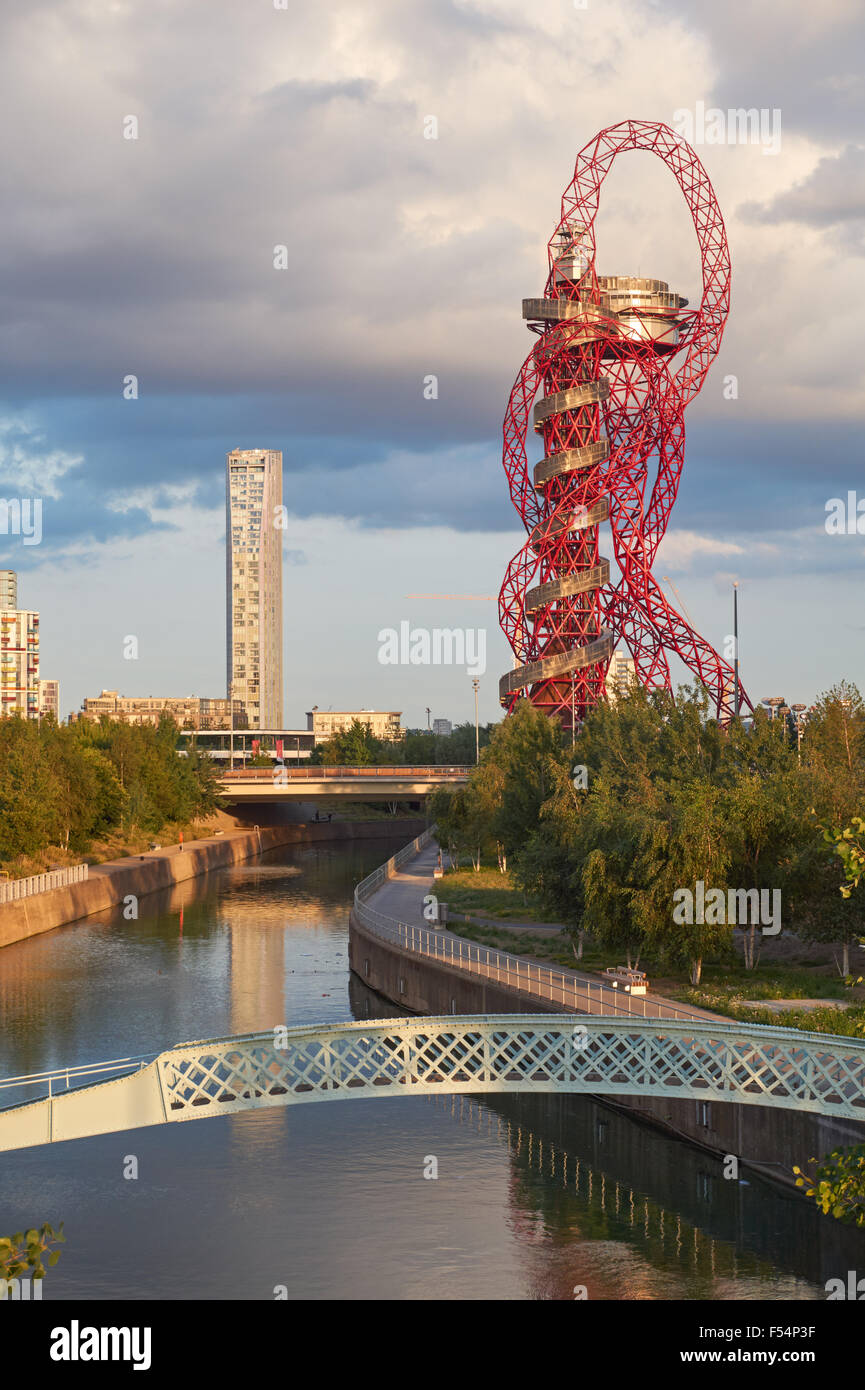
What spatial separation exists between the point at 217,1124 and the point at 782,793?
627 inches

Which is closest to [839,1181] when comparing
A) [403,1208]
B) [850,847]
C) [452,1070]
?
[850,847]

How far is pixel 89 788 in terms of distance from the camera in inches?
2687

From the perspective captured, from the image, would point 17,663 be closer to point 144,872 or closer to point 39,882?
point 144,872

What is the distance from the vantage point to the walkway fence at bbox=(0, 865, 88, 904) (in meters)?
53.2

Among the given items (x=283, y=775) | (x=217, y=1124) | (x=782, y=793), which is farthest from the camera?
(x=283, y=775)

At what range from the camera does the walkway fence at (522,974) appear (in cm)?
2897

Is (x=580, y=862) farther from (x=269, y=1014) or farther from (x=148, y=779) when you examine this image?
(x=148, y=779)

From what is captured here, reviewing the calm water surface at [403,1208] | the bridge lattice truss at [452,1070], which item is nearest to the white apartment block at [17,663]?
the calm water surface at [403,1208]

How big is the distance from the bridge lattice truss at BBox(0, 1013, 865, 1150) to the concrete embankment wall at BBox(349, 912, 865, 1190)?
103 centimetres

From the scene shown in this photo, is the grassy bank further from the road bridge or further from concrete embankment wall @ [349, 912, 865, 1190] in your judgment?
the road bridge

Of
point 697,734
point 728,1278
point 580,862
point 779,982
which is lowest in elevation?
point 728,1278

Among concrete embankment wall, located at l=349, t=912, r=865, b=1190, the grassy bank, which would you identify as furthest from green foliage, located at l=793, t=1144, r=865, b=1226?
the grassy bank

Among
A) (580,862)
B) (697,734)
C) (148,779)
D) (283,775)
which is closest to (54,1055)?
(580,862)
